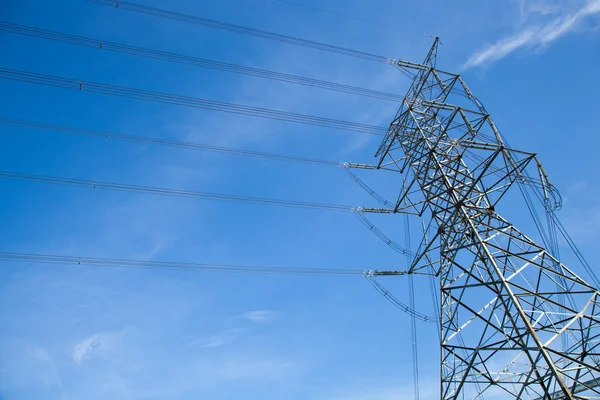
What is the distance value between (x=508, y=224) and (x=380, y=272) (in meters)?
7.04

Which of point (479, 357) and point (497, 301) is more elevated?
point (497, 301)

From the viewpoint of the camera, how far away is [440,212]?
16.5 meters

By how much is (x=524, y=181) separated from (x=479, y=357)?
7.63 metres

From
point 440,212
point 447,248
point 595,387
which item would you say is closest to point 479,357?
point 595,387

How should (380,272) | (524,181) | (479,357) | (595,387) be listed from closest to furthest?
(595,387)
(479,357)
(524,181)
(380,272)

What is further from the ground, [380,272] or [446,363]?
[380,272]

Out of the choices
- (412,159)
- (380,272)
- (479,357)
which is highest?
(412,159)

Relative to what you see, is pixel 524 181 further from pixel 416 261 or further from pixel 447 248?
pixel 416 261

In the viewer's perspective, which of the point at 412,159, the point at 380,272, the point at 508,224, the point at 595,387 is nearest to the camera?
the point at 595,387

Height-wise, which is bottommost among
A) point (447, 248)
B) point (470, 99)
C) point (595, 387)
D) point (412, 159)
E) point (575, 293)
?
point (595, 387)

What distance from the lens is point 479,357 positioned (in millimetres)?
12922

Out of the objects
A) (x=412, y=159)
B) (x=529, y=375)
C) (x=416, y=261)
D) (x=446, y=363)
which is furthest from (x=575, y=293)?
(x=412, y=159)

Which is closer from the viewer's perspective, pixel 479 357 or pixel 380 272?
pixel 479 357

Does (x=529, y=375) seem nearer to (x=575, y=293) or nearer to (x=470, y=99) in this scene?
(x=575, y=293)
